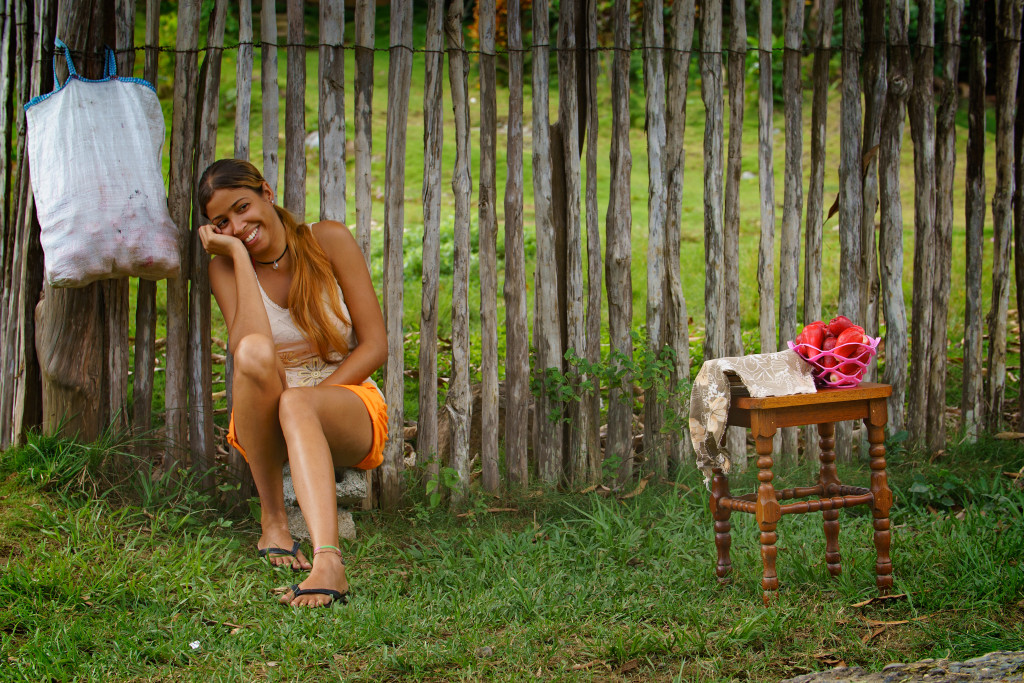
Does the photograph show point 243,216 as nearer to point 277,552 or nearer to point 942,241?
point 277,552

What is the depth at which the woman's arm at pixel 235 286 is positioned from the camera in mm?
3369

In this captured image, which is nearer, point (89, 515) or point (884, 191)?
point (89, 515)

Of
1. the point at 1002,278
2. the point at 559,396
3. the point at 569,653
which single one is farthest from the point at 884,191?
the point at 569,653

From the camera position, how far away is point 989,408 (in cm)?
458

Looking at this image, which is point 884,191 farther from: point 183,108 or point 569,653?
point 183,108

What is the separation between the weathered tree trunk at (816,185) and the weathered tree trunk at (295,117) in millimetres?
2262

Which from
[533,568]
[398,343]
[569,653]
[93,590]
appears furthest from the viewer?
[398,343]

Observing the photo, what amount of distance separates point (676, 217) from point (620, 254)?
1.13 ft

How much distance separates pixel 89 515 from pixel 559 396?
2067mm

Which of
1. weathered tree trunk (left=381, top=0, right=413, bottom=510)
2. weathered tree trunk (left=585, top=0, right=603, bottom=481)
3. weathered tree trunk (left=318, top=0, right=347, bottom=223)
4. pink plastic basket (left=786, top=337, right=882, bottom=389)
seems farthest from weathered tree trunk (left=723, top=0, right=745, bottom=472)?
weathered tree trunk (left=318, top=0, right=347, bottom=223)

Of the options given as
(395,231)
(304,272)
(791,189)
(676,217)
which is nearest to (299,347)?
(304,272)

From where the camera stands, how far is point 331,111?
3865 mm

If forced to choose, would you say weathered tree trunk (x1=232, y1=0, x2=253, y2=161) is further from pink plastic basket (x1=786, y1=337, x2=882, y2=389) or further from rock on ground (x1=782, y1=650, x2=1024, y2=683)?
rock on ground (x1=782, y1=650, x2=1024, y2=683)

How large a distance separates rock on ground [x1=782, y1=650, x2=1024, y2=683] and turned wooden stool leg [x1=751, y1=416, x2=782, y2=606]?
37.1 inches
